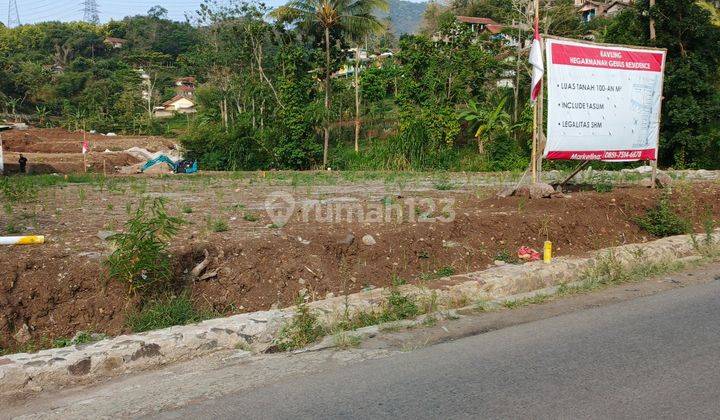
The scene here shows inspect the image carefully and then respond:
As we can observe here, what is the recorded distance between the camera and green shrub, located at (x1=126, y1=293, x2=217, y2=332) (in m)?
5.37

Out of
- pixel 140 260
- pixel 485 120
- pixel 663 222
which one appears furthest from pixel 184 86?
pixel 140 260

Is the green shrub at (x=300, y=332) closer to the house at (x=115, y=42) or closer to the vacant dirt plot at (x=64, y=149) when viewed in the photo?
the vacant dirt plot at (x=64, y=149)

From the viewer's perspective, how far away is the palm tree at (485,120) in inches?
998

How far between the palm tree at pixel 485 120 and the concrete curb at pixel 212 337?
19.0 m

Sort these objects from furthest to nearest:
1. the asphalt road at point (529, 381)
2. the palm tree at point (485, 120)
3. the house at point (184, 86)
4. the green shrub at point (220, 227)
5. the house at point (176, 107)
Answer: the house at point (184, 86) < the house at point (176, 107) < the palm tree at point (485, 120) < the green shrub at point (220, 227) < the asphalt road at point (529, 381)

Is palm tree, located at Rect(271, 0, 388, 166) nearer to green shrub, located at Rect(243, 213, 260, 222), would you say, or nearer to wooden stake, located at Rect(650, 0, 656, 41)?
wooden stake, located at Rect(650, 0, 656, 41)

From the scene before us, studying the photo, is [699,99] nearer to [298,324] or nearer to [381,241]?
[381,241]

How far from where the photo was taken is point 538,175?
1003 cm

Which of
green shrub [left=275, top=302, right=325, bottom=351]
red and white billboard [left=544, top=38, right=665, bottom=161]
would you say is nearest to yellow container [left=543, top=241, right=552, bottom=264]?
red and white billboard [left=544, top=38, right=665, bottom=161]

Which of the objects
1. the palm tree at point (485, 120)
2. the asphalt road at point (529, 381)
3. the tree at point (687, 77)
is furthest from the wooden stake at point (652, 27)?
the asphalt road at point (529, 381)

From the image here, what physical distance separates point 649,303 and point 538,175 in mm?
4108

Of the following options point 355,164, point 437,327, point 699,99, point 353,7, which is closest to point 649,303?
point 437,327

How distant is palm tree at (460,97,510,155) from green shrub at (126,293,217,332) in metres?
21.0

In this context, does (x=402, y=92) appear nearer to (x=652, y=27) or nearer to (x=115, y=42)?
(x=652, y=27)
